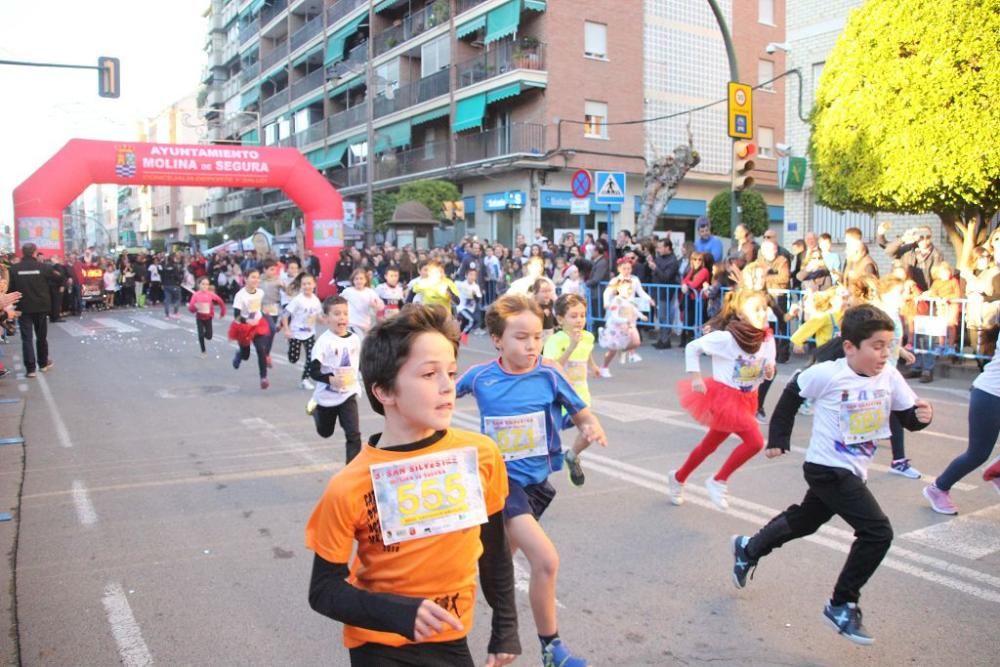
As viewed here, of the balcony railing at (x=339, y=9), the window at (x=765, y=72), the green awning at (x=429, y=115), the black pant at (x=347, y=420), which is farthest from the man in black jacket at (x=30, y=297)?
the balcony railing at (x=339, y=9)

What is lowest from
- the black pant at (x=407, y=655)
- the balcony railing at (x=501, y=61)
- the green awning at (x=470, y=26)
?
the black pant at (x=407, y=655)

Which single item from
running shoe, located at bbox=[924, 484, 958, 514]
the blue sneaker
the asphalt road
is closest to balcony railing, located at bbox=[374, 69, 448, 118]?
the asphalt road

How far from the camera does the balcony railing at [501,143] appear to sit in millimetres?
31750

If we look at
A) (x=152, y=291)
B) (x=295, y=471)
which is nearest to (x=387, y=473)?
(x=295, y=471)

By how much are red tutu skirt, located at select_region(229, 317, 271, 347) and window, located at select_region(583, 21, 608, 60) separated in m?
23.9

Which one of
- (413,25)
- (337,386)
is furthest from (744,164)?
(413,25)

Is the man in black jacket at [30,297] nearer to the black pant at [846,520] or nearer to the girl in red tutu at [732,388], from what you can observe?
the girl in red tutu at [732,388]

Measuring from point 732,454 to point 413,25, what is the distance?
36467 millimetres

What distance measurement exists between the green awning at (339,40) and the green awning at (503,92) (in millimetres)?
13590

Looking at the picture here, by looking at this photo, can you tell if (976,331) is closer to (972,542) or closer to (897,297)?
(897,297)

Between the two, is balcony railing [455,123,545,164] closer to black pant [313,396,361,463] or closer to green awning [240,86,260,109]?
black pant [313,396,361,463]

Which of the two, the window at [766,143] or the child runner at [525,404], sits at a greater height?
the window at [766,143]

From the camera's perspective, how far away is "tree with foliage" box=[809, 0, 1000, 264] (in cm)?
1196

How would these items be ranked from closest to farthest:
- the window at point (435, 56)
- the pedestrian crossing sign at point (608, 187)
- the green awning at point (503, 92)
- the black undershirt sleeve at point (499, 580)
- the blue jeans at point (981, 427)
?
the black undershirt sleeve at point (499, 580) → the blue jeans at point (981, 427) → the pedestrian crossing sign at point (608, 187) → the green awning at point (503, 92) → the window at point (435, 56)
